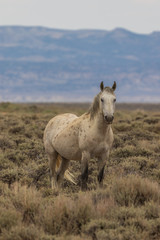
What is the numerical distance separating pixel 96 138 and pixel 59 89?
188 m

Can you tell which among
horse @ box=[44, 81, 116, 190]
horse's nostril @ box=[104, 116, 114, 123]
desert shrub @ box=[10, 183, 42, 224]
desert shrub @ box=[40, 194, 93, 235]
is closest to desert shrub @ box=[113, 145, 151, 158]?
horse @ box=[44, 81, 116, 190]

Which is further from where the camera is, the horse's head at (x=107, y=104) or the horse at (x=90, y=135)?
the horse at (x=90, y=135)

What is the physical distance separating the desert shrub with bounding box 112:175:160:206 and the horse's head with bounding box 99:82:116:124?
102cm

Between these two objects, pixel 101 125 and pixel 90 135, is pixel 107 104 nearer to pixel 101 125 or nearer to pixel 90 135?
pixel 101 125

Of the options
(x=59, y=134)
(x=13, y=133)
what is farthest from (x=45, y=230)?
(x=13, y=133)

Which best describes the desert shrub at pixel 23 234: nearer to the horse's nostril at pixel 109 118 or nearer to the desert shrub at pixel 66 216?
the desert shrub at pixel 66 216

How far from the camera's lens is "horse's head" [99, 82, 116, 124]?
7082 millimetres

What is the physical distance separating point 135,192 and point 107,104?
4.80 feet

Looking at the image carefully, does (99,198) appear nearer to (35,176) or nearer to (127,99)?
(35,176)

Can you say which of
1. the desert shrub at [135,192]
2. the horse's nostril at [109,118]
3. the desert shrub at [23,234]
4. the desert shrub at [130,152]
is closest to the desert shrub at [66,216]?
the desert shrub at [23,234]

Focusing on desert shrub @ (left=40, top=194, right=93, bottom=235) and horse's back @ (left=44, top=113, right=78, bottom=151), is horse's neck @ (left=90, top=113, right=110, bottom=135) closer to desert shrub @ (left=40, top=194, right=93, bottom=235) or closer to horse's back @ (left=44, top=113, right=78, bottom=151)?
horse's back @ (left=44, top=113, right=78, bottom=151)

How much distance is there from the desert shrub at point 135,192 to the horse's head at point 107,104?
1.02 metres

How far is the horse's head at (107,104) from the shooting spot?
7.08m

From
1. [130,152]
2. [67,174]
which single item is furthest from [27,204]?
[130,152]
